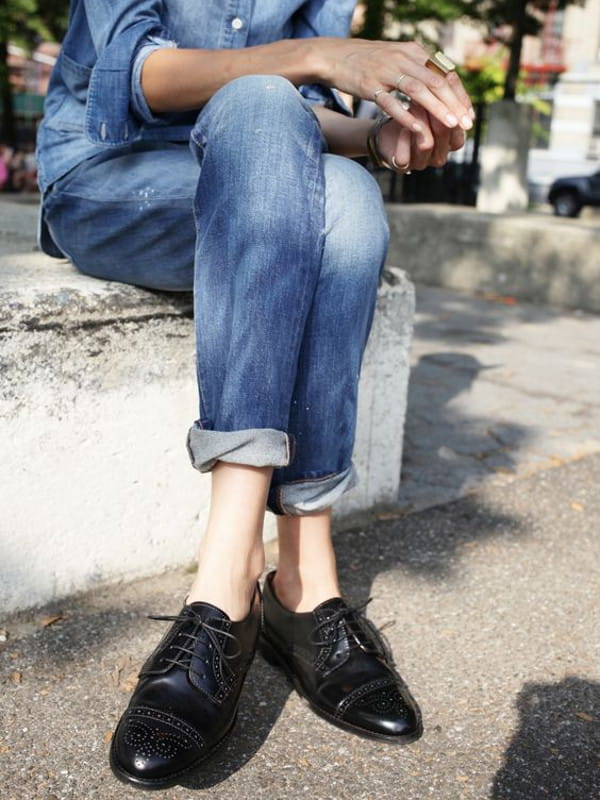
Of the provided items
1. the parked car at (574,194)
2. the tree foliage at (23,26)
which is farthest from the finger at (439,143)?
the parked car at (574,194)

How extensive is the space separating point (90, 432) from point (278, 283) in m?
0.58

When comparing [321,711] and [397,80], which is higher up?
[397,80]

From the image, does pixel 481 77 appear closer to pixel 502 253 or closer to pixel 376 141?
pixel 502 253

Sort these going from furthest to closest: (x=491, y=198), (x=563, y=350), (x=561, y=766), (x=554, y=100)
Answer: (x=554, y=100), (x=491, y=198), (x=563, y=350), (x=561, y=766)

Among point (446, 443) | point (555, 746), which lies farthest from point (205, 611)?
point (446, 443)

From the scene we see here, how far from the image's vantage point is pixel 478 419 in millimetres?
3326

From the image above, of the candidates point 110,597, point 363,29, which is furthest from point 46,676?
point 363,29

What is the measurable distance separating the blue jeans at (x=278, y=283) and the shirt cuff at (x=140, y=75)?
0.38 ft

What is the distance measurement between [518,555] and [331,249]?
3.36 ft

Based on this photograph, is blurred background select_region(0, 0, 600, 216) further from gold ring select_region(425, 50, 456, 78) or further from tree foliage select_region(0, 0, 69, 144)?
gold ring select_region(425, 50, 456, 78)

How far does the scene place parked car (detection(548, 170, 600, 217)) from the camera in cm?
1865

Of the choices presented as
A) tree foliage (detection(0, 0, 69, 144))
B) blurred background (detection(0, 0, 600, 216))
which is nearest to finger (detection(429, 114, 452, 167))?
blurred background (detection(0, 0, 600, 216))

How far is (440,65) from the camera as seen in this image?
1.48 meters

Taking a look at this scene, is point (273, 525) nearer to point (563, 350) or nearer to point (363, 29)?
point (563, 350)
